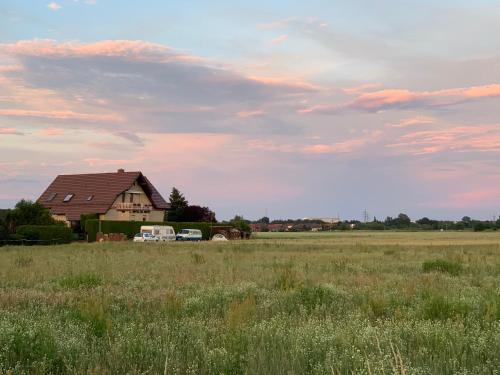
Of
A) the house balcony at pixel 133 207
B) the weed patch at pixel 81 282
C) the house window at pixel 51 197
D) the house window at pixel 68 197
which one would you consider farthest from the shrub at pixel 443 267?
the house window at pixel 51 197

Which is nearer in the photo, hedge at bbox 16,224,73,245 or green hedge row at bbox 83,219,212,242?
hedge at bbox 16,224,73,245

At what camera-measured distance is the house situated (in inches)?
3155

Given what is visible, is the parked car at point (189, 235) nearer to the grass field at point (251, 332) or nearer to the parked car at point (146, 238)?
the parked car at point (146, 238)

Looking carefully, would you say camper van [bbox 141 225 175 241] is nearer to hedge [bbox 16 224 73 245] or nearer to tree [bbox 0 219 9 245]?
hedge [bbox 16 224 73 245]

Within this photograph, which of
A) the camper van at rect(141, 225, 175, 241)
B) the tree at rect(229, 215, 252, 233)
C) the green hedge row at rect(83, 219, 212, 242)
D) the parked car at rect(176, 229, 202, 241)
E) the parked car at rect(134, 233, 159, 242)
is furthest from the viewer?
the tree at rect(229, 215, 252, 233)

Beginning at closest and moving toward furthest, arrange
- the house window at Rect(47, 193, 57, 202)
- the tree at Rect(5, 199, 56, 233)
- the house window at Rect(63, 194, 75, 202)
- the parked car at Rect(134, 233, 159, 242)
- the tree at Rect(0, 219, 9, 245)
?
the tree at Rect(0, 219, 9, 245) → the tree at Rect(5, 199, 56, 233) → the parked car at Rect(134, 233, 159, 242) → the house window at Rect(63, 194, 75, 202) → the house window at Rect(47, 193, 57, 202)

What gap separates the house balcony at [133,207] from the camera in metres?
81.9

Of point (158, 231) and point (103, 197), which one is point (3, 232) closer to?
point (158, 231)

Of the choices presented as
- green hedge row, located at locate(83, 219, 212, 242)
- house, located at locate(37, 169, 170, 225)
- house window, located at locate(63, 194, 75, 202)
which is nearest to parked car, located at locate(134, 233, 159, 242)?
green hedge row, located at locate(83, 219, 212, 242)

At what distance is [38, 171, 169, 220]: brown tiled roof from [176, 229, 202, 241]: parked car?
469 inches

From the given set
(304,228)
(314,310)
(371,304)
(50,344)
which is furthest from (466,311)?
(304,228)

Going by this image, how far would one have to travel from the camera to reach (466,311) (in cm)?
930

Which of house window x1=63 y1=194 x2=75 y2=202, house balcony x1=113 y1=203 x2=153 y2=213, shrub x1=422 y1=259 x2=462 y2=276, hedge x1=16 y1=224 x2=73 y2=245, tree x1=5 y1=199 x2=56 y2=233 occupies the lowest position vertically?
shrub x1=422 y1=259 x2=462 y2=276

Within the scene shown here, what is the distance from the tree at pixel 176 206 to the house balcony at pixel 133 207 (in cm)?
663
